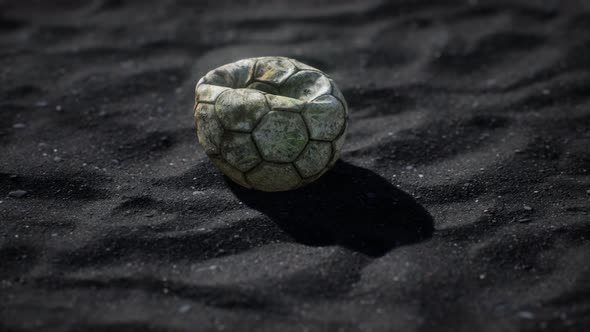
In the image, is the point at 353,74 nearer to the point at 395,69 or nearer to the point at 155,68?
the point at 395,69

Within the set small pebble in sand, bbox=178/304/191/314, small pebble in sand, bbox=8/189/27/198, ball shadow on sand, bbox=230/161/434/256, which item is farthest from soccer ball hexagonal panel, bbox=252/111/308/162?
small pebble in sand, bbox=8/189/27/198

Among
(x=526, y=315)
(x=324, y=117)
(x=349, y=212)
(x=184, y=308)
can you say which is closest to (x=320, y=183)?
(x=349, y=212)

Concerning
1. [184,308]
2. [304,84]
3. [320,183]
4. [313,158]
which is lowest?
[184,308]

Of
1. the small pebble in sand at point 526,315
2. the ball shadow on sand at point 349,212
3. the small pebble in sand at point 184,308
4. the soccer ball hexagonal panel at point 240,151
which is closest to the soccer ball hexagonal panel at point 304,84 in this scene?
the soccer ball hexagonal panel at point 240,151

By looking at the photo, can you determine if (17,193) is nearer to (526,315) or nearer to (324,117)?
(324,117)

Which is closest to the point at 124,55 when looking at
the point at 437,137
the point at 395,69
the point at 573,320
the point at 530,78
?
the point at 395,69

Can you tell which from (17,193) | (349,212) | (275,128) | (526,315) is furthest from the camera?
(17,193)

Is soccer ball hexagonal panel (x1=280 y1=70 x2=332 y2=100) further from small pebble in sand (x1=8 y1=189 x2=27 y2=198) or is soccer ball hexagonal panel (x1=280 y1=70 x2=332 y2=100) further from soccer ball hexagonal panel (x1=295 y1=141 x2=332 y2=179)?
small pebble in sand (x1=8 y1=189 x2=27 y2=198)

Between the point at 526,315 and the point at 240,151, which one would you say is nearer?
the point at 526,315
